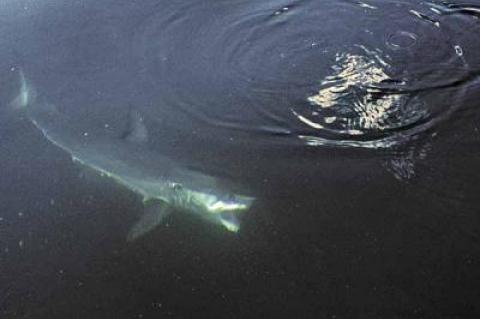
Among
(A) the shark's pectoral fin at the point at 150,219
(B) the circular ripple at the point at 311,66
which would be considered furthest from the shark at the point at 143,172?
(B) the circular ripple at the point at 311,66

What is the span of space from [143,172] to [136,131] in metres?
0.42

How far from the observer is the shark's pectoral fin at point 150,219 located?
4.36 m

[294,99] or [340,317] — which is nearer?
[340,317]

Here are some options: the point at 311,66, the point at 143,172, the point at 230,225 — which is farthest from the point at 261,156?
the point at 311,66

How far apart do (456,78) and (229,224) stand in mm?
2816

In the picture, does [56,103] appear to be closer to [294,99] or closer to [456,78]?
[294,99]

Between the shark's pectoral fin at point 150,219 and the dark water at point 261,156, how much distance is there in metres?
0.06

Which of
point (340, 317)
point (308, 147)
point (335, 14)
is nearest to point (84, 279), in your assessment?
point (340, 317)

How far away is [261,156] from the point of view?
4.83 meters

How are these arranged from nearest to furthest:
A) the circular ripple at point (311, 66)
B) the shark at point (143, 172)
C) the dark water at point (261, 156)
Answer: the dark water at point (261, 156)
the shark at point (143, 172)
the circular ripple at point (311, 66)

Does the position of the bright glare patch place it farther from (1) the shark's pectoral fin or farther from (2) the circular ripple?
(2) the circular ripple

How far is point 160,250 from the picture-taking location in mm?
4238

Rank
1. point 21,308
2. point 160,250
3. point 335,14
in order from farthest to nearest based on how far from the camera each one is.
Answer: point 335,14, point 160,250, point 21,308

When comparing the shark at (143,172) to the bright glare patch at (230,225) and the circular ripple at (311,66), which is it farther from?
the circular ripple at (311,66)
